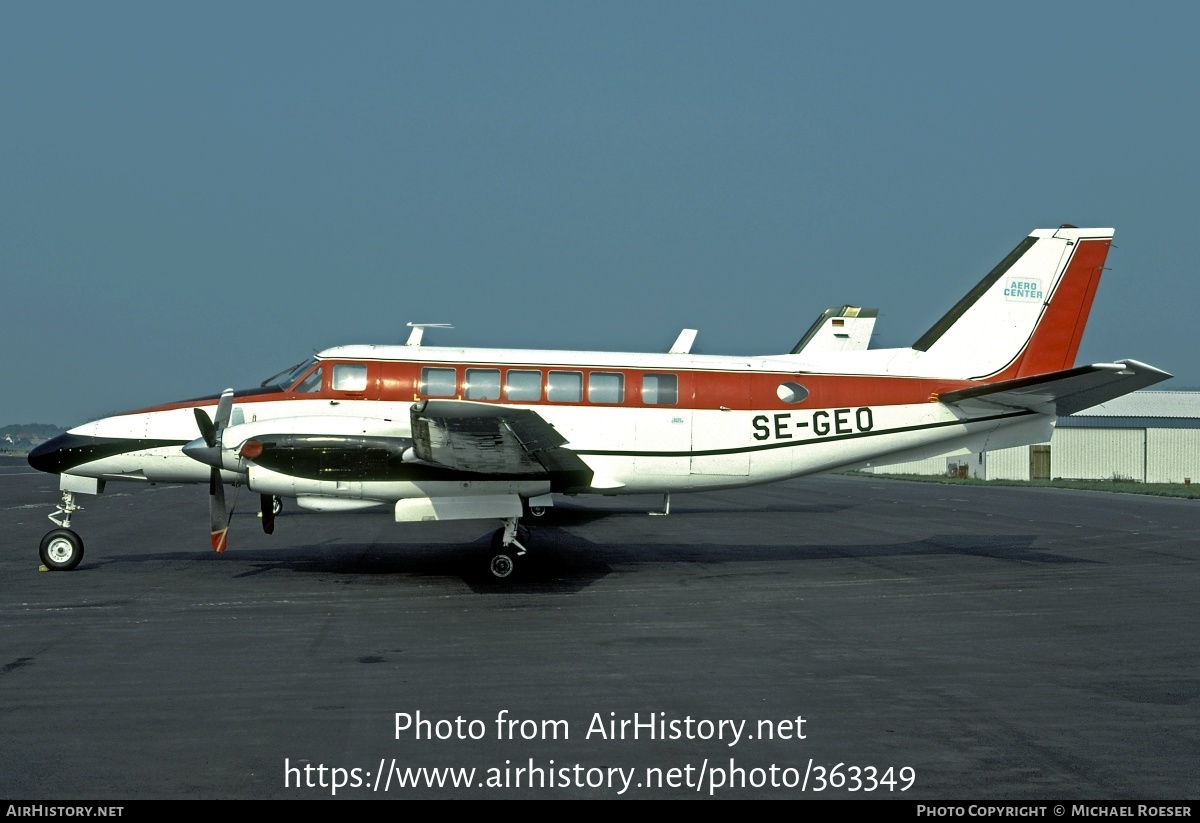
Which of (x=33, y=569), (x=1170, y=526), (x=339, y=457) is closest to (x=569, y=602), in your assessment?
(x=339, y=457)

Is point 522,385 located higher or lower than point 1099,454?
higher

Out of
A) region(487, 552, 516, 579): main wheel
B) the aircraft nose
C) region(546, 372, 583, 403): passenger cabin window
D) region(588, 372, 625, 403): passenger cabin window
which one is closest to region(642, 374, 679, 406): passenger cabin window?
region(588, 372, 625, 403): passenger cabin window

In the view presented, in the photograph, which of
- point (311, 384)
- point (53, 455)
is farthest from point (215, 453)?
point (53, 455)

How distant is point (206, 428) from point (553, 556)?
21.9ft

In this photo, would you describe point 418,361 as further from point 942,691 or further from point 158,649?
point 942,691

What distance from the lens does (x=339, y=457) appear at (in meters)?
15.1

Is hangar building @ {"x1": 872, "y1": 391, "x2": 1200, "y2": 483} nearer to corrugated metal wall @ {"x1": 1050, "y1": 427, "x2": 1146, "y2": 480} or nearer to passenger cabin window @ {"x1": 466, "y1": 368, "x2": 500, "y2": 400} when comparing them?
corrugated metal wall @ {"x1": 1050, "y1": 427, "x2": 1146, "y2": 480}

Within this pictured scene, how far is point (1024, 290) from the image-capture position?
18062 millimetres

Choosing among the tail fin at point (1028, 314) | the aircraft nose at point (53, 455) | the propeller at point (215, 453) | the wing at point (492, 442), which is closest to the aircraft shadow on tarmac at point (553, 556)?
the propeller at point (215, 453)

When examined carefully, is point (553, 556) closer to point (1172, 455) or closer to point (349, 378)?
point (349, 378)

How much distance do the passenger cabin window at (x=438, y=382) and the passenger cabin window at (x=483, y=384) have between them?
23cm

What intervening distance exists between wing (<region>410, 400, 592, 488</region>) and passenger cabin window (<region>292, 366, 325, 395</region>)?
2.63 metres

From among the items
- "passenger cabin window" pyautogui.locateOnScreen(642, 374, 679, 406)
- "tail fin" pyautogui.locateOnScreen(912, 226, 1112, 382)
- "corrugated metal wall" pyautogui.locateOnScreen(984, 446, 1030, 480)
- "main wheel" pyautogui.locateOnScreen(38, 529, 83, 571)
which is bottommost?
"corrugated metal wall" pyautogui.locateOnScreen(984, 446, 1030, 480)

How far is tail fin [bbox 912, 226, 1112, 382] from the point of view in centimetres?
1789
